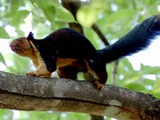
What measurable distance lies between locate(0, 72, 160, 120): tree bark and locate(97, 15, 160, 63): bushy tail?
39 centimetres

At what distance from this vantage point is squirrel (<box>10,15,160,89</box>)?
5.75 feet

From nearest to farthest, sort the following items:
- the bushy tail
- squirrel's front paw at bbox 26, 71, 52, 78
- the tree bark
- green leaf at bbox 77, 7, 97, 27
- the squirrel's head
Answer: green leaf at bbox 77, 7, 97, 27, the tree bark, squirrel's front paw at bbox 26, 71, 52, 78, the squirrel's head, the bushy tail

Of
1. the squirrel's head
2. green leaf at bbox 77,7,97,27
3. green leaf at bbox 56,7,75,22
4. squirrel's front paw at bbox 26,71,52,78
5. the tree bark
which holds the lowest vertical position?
the tree bark

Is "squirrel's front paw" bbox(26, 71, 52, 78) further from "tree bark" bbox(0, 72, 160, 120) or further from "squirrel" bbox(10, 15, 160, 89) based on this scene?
"tree bark" bbox(0, 72, 160, 120)

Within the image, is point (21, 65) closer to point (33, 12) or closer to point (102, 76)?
point (33, 12)

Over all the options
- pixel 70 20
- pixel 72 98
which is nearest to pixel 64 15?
pixel 70 20

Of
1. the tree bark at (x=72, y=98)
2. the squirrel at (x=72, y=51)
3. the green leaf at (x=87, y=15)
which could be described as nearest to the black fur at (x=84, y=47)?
the squirrel at (x=72, y=51)

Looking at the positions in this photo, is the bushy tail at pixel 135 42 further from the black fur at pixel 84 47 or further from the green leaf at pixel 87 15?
the green leaf at pixel 87 15

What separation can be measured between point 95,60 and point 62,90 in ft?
1.36

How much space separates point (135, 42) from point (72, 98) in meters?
0.69

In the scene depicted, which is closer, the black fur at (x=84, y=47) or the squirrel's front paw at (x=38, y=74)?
the squirrel's front paw at (x=38, y=74)

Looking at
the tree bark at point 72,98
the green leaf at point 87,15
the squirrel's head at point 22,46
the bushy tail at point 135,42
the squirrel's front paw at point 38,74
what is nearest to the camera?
the green leaf at point 87,15

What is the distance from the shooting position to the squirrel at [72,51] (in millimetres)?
1752

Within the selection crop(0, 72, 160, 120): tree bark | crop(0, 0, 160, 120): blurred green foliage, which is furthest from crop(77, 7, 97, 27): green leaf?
crop(0, 72, 160, 120): tree bark
